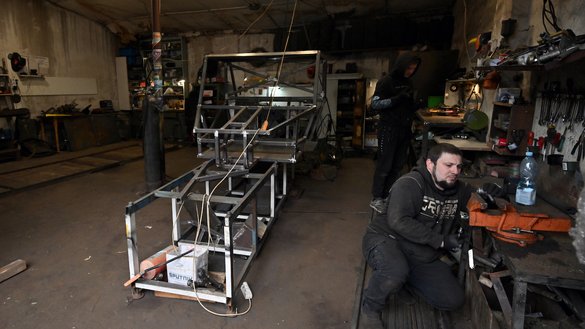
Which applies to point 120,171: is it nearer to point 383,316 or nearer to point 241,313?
point 241,313

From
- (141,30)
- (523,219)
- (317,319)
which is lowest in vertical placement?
(317,319)

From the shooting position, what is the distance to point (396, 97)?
3.23 metres

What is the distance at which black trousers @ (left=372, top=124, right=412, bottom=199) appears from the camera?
3.43 m

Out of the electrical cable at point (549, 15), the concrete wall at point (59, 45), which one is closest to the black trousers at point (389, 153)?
the electrical cable at point (549, 15)

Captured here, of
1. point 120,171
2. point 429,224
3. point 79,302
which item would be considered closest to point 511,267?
point 429,224

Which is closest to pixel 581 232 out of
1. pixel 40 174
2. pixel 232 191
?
pixel 232 191

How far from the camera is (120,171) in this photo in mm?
5410

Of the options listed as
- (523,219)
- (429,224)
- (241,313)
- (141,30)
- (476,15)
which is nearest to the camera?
(523,219)

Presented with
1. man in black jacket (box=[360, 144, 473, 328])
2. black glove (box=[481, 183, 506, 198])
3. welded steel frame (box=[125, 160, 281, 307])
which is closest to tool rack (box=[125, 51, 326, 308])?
welded steel frame (box=[125, 160, 281, 307])

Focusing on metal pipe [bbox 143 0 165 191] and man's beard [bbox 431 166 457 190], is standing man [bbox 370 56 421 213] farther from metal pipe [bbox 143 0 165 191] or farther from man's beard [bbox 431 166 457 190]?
metal pipe [bbox 143 0 165 191]

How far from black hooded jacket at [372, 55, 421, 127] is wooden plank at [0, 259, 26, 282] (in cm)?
→ 323

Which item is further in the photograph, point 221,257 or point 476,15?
point 476,15

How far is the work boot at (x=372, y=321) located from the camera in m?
1.87

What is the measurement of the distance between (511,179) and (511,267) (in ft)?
3.12
